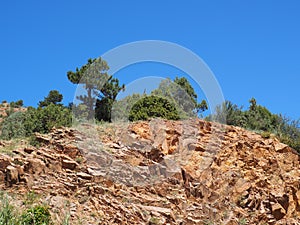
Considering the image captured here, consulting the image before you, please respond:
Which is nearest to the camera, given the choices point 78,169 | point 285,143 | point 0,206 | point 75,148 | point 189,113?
point 0,206

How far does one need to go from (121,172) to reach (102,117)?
12.1m

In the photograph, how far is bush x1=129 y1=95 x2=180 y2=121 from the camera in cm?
2484

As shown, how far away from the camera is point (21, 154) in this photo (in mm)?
16844

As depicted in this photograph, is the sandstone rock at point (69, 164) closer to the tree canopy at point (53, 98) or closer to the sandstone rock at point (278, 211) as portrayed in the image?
the sandstone rock at point (278, 211)

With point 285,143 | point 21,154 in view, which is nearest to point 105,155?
point 21,154

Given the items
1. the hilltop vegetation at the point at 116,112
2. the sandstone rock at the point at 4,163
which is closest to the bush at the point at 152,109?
the hilltop vegetation at the point at 116,112

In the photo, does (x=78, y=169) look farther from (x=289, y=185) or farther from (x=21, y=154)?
(x=289, y=185)

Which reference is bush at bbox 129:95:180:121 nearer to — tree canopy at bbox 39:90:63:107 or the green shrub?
the green shrub

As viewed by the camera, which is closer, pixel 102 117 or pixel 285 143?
pixel 285 143

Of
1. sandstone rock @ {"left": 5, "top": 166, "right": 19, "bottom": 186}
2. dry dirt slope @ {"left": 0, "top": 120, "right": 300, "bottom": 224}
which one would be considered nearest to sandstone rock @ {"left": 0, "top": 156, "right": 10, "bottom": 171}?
dry dirt slope @ {"left": 0, "top": 120, "right": 300, "bottom": 224}

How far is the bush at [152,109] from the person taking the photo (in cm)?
2484

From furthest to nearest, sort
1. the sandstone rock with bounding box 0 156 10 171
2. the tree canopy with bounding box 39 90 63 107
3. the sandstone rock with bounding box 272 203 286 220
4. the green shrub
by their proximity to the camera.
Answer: the tree canopy with bounding box 39 90 63 107 < the sandstone rock with bounding box 272 203 286 220 < the sandstone rock with bounding box 0 156 10 171 < the green shrub

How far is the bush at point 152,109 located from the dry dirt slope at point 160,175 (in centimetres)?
273

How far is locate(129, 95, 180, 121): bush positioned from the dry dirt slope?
2734 mm
